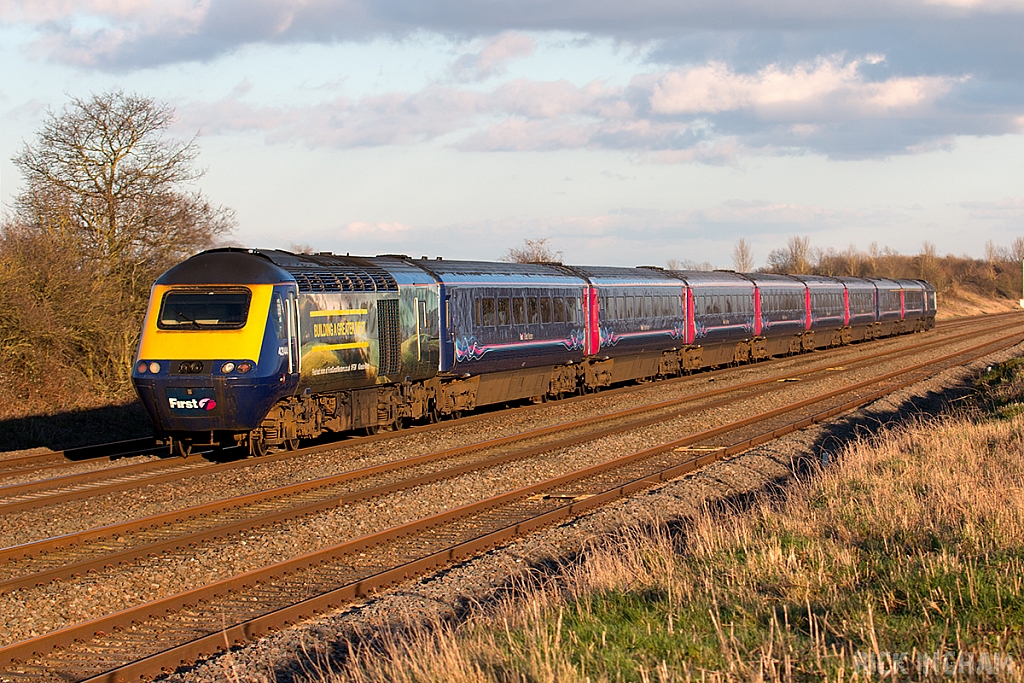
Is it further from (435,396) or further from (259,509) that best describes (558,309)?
(259,509)

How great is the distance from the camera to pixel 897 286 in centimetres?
5238

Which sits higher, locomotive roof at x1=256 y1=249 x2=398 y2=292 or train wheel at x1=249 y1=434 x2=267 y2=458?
locomotive roof at x1=256 y1=249 x2=398 y2=292

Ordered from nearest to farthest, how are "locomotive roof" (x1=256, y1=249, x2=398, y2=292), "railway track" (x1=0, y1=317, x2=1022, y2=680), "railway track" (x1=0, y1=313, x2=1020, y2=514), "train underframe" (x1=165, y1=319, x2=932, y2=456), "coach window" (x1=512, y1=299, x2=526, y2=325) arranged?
"railway track" (x1=0, y1=317, x2=1022, y2=680), "railway track" (x1=0, y1=313, x2=1020, y2=514), "train underframe" (x1=165, y1=319, x2=932, y2=456), "locomotive roof" (x1=256, y1=249, x2=398, y2=292), "coach window" (x1=512, y1=299, x2=526, y2=325)

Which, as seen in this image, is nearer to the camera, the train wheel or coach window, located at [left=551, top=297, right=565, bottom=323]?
the train wheel

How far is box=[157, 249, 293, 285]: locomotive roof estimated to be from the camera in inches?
595

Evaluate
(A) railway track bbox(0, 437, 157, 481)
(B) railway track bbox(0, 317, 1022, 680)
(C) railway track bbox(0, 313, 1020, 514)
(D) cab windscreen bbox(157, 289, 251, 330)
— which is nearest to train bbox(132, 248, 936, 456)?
(D) cab windscreen bbox(157, 289, 251, 330)

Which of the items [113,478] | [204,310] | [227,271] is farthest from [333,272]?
[113,478]

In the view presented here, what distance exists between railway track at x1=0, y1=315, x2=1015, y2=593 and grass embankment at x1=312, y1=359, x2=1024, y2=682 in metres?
3.50

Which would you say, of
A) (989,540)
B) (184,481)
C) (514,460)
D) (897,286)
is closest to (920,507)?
(989,540)

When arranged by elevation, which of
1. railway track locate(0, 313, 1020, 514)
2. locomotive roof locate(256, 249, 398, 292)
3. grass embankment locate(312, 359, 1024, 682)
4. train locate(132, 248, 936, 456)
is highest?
locomotive roof locate(256, 249, 398, 292)

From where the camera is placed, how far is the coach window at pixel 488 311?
20.7 m

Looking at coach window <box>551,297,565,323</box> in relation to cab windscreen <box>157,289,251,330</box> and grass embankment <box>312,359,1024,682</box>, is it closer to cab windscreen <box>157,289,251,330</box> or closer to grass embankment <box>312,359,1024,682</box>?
cab windscreen <box>157,289,251,330</box>

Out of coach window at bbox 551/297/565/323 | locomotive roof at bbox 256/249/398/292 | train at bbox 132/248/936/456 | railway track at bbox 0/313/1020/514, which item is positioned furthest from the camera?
coach window at bbox 551/297/565/323

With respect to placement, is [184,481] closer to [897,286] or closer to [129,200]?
[129,200]
